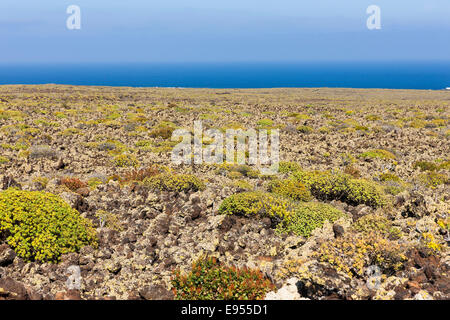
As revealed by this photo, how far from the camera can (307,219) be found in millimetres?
8227

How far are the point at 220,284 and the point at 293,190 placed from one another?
524 centimetres

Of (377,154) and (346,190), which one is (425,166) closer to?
(377,154)

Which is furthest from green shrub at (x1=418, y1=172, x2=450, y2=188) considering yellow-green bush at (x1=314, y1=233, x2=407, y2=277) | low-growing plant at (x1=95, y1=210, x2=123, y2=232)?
low-growing plant at (x1=95, y1=210, x2=123, y2=232)

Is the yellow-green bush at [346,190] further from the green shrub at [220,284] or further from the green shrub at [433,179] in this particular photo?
the green shrub at [220,284]

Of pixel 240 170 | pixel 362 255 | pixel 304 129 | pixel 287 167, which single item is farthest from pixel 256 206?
pixel 304 129

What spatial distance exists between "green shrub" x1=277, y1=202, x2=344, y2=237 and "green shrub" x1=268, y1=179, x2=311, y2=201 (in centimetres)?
171

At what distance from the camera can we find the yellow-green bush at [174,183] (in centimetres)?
1030

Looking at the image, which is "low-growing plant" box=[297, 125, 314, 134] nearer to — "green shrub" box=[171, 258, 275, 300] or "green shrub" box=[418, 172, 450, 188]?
"green shrub" box=[418, 172, 450, 188]

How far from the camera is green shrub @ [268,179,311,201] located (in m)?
10.3

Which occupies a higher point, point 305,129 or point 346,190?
point 305,129

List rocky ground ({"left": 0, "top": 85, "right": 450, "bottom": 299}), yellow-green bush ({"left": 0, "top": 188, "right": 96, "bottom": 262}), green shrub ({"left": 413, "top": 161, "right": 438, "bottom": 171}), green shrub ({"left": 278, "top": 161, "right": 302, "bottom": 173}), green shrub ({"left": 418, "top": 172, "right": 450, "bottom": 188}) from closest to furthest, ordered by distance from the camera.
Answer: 1. rocky ground ({"left": 0, "top": 85, "right": 450, "bottom": 299})
2. yellow-green bush ({"left": 0, "top": 188, "right": 96, "bottom": 262})
3. green shrub ({"left": 418, "top": 172, "right": 450, "bottom": 188})
4. green shrub ({"left": 278, "top": 161, "right": 302, "bottom": 173})
5. green shrub ({"left": 413, "top": 161, "right": 438, "bottom": 171})

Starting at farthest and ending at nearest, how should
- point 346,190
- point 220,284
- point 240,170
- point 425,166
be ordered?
point 425,166 < point 240,170 < point 346,190 < point 220,284

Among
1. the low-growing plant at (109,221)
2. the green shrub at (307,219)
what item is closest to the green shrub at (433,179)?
the green shrub at (307,219)
